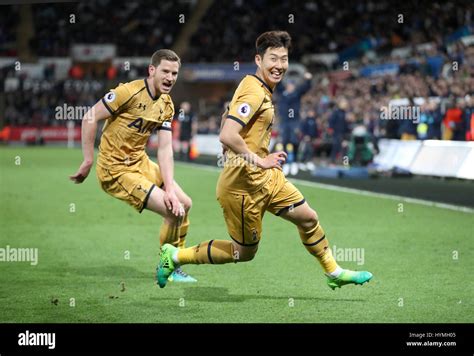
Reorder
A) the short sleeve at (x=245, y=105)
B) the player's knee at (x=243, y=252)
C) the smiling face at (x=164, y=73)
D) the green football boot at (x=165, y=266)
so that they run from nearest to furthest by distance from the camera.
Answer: the short sleeve at (x=245, y=105) → the player's knee at (x=243, y=252) → the green football boot at (x=165, y=266) → the smiling face at (x=164, y=73)

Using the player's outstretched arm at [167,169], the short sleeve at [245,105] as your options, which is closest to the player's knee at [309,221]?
the short sleeve at [245,105]

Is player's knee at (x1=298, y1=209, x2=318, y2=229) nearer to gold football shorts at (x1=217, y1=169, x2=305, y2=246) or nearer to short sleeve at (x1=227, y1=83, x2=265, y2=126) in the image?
gold football shorts at (x1=217, y1=169, x2=305, y2=246)

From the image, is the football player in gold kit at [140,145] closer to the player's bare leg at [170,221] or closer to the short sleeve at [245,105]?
the player's bare leg at [170,221]

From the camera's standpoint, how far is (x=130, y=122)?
1021cm

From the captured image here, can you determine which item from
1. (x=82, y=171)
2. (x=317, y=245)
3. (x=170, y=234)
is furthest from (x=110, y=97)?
(x=317, y=245)

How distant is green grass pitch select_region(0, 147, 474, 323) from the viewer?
8.70 m

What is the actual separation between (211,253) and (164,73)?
1.89 metres

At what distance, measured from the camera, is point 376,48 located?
41.3m

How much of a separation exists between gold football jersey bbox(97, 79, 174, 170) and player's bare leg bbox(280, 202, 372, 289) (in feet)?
6.33

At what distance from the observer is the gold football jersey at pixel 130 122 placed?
1013 centimetres

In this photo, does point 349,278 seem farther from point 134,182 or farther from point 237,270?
point 134,182

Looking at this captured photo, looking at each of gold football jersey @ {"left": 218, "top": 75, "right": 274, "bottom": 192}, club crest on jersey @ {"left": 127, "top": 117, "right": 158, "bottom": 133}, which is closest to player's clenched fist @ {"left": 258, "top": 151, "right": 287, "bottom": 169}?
gold football jersey @ {"left": 218, "top": 75, "right": 274, "bottom": 192}

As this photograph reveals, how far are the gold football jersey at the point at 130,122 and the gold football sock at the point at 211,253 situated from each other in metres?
1.43
